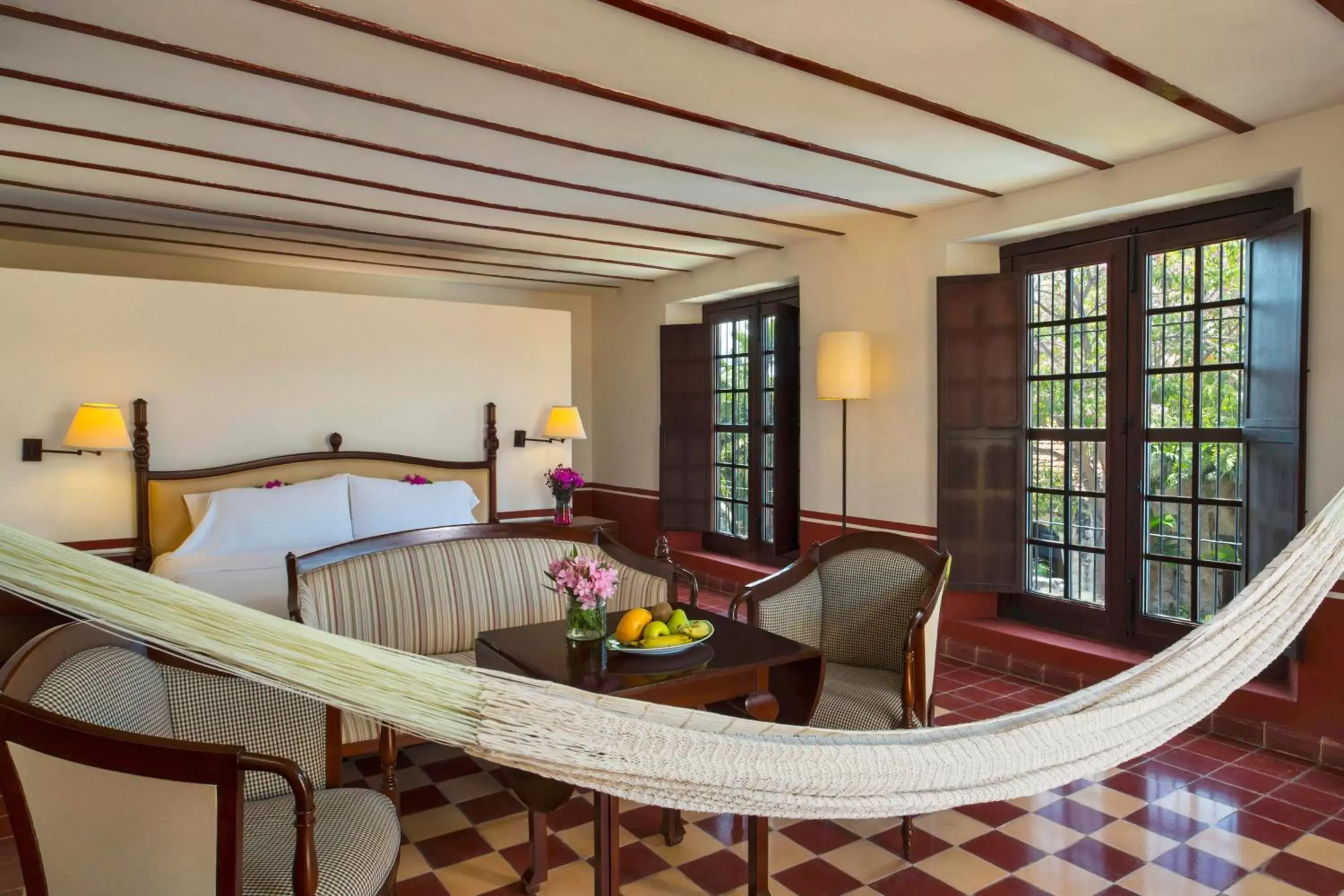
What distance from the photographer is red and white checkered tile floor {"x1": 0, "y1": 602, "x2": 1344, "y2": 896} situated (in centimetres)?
246

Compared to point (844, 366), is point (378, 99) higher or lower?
higher

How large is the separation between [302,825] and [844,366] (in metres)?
4.01

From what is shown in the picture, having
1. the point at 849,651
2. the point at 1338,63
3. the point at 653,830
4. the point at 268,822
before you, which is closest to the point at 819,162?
the point at 1338,63

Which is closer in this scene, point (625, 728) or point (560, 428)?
point (625, 728)

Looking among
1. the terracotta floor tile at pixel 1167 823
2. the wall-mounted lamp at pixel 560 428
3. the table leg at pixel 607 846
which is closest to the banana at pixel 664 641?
the table leg at pixel 607 846

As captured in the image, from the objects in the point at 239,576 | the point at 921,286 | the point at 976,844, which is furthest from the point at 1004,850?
the point at 239,576

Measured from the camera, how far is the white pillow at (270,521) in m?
4.66

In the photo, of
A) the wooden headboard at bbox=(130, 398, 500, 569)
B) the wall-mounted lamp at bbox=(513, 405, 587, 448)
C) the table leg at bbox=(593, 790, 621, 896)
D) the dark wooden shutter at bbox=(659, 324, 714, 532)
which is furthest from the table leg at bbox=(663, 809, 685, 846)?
the dark wooden shutter at bbox=(659, 324, 714, 532)

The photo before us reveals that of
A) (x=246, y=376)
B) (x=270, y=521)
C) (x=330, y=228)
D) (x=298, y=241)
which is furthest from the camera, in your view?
(x=298, y=241)

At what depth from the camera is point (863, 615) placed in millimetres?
3209

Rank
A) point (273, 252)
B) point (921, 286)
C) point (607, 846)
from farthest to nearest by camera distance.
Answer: point (273, 252)
point (921, 286)
point (607, 846)

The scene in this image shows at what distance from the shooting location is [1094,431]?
430 centimetres

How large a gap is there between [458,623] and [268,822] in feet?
5.53

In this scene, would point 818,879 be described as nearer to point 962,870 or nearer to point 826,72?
point 962,870
